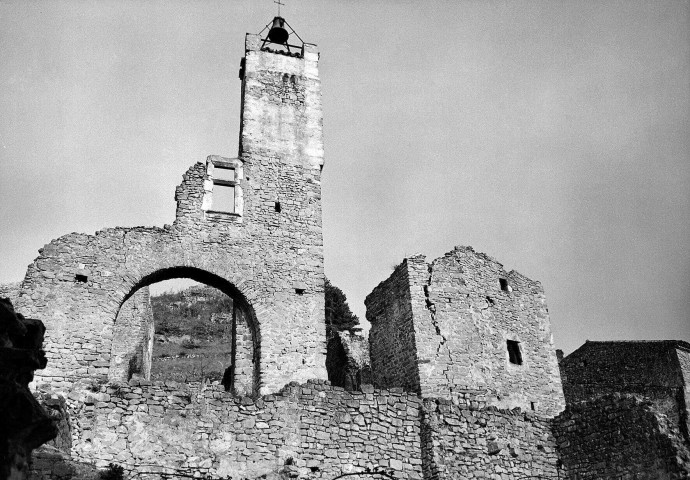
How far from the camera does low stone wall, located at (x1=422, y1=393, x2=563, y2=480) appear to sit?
46.3 feet

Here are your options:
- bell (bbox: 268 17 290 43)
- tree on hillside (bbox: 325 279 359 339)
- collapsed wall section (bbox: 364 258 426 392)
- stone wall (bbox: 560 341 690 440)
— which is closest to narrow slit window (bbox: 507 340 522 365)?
collapsed wall section (bbox: 364 258 426 392)

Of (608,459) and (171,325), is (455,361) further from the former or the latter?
(171,325)

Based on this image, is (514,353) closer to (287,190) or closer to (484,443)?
(484,443)

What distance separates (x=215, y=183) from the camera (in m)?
18.9

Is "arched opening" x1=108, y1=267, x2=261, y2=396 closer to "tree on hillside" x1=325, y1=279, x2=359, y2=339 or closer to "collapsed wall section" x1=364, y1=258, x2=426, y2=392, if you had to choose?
"collapsed wall section" x1=364, y1=258, x2=426, y2=392

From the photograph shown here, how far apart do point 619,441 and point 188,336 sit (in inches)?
1257

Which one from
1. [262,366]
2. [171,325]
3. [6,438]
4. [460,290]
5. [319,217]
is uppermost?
[171,325]

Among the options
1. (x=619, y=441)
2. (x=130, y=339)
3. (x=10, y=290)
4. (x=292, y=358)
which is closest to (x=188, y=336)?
(x=130, y=339)

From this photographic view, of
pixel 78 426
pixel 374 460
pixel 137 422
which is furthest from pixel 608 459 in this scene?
pixel 78 426

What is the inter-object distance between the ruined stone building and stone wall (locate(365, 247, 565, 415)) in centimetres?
6

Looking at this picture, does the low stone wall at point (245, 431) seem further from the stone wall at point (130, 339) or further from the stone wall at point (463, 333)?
the stone wall at point (130, 339)

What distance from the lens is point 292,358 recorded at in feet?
55.6

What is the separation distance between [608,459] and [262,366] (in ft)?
25.9

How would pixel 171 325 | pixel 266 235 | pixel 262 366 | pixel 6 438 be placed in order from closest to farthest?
1. pixel 6 438
2. pixel 262 366
3. pixel 266 235
4. pixel 171 325
